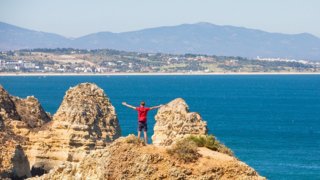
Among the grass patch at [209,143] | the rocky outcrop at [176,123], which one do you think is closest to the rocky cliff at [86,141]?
the rocky outcrop at [176,123]

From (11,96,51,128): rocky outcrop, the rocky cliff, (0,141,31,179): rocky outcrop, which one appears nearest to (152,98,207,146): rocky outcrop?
the rocky cliff

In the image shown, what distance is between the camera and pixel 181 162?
1948 cm

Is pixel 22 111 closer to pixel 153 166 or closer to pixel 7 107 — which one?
pixel 7 107

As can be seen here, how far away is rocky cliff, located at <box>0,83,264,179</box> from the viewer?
19453mm

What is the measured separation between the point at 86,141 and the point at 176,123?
4.88m

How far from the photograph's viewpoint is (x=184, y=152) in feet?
64.0

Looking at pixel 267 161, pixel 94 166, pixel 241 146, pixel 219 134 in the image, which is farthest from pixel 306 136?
pixel 94 166

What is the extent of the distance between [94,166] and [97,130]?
21267 mm

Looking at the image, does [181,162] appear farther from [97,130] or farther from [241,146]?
[241,146]

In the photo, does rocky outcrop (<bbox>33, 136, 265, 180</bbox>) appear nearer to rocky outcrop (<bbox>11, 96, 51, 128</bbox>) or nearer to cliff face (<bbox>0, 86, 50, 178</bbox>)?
cliff face (<bbox>0, 86, 50, 178</bbox>)

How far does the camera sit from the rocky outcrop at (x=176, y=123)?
35688mm

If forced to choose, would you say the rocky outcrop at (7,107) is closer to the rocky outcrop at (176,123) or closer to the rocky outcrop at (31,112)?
the rocky outcrop at (31,112)

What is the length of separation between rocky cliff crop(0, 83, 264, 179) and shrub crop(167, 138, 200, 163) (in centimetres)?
6

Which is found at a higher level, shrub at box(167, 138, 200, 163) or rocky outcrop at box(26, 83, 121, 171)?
shrub at box(167, 138, 200, 163)
